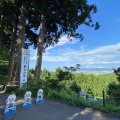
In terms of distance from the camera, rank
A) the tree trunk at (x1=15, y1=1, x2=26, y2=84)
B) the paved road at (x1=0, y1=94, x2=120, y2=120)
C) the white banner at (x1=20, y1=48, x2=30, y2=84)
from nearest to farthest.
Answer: the paved road at (x1=0, y1=94, x2=120, y2=120) → the white banner at (x1=20, y1=48, x2=30, y2=84) → the tree trunk at (x1=15, y1=1, x2=26, y2=84)

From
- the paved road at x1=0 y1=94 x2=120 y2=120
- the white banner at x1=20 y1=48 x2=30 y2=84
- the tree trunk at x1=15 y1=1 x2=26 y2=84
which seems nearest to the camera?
the paved road at x1=0 y1=94 x2=120 y2=120

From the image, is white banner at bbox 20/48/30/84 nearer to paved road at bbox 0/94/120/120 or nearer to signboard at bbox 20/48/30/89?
signboard at bbox 20/48/30/89

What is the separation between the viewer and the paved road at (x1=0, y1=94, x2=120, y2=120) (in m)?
8.96

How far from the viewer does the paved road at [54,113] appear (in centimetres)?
896

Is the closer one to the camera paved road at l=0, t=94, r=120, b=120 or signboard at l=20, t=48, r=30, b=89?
paved road at l=0, t=94, r=120, b=120

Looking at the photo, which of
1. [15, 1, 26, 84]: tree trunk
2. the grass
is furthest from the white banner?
[15, 1, 26, 84]: tree trunk

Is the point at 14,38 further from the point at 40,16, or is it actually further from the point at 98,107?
the point at 98,107

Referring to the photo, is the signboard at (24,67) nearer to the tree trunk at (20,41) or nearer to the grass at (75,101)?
the grass at (75,101)

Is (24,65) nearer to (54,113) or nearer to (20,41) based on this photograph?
(54,113)

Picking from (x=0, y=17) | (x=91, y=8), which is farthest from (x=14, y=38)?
(x=91, y=8)

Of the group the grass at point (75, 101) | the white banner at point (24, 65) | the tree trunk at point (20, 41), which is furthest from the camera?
the tree trunk at point (20, 41)

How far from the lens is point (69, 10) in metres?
17.4

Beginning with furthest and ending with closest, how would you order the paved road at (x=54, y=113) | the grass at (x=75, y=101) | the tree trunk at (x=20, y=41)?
1. the tree trunk at (x=20, y=41)
2. the grass at (x=75, y=101)
3. the paved road at (x=54, y=113)

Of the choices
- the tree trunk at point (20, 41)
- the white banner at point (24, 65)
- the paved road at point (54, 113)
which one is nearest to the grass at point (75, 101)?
the paved road at point (54, 113)
